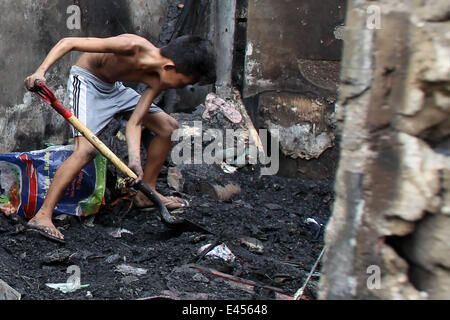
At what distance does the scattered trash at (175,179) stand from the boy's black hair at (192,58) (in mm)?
1255

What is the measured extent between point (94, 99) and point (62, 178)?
616 millimetres

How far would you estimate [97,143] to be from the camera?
3529mm

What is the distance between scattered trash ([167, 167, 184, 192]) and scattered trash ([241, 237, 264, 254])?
1233mm

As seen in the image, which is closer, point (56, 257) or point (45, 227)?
point (56, 257)

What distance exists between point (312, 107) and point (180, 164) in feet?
4.83

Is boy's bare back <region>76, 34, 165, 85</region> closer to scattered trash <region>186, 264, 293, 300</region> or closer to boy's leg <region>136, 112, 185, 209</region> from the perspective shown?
boy's leg <region>136, 112, 185, 209</region>

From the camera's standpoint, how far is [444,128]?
1.72 meters

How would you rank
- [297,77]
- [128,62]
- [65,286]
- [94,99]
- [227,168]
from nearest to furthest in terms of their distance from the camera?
1. [65,286]
2. [128,62]
3. [94,99]
4. [227,168]
5. [297,77]

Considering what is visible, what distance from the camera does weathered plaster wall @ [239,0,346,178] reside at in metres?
5.65

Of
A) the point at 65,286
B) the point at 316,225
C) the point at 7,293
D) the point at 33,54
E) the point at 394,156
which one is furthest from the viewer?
the point at 33,54

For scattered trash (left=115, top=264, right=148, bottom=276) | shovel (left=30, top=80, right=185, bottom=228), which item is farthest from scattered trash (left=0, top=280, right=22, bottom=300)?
shovel (left=30, top=80, right=185, bottom=228)

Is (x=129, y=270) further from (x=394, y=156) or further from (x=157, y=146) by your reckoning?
(x=394, y=156)

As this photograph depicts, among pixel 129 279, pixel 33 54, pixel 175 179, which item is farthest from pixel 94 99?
pixel 129 279
